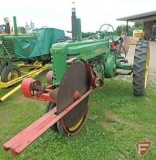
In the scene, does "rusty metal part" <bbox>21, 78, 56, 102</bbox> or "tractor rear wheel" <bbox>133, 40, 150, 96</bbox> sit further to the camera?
"tractor rear wheel" <bbox>133, 40, 150, 96</bbox>

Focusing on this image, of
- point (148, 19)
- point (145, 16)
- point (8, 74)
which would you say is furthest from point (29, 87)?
point (148, 19)

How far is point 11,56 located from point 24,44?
1.82 feet

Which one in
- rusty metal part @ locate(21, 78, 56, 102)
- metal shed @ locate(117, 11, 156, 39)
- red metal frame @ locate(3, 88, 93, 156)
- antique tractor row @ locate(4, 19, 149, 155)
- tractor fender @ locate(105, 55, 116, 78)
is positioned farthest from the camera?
metal shed @ locate(117, 11, 156, 39)

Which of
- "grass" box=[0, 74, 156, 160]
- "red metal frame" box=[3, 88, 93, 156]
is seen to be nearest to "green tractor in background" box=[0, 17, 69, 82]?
"grass" box=[0, 74, 156, 160]

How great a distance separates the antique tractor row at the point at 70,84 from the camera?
2316 mm

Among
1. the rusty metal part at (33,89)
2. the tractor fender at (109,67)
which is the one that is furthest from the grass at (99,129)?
the rusty metal part at (33,89)

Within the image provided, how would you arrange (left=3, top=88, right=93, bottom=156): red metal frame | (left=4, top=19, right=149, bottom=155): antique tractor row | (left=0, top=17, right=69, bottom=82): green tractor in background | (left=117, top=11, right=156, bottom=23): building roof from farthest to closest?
1. (left=117, top=11, right=156, bottom=23): building roof
2. (left=0, top=17, right=69, bottom=82): green tractor in background
3. (left=4, top=19, right=149, bottom=155): antique tractor row
4. (left=3, top=88, right=93, bottom=156): red metal frame

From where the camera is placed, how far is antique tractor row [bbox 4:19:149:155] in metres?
2.32

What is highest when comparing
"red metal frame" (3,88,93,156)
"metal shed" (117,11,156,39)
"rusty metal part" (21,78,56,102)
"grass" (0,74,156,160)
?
"metal shed" (117,11,156,39)

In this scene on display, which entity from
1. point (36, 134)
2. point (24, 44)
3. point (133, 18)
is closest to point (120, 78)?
point (24, 44)

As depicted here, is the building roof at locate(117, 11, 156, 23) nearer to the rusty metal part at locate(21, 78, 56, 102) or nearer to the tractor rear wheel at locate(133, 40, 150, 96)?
the tractor rear wheel at locate(133, 40, 150, 96)

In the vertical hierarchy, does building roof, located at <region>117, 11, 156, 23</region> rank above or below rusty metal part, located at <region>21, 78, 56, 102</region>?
above

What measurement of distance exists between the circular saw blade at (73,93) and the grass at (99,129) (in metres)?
0.19

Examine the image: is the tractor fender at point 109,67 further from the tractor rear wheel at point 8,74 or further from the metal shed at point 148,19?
the metal shed at point 148,19
